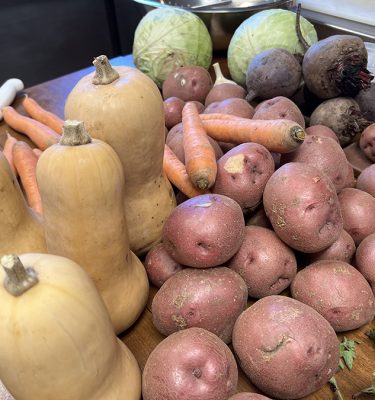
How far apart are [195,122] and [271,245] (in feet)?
1.40

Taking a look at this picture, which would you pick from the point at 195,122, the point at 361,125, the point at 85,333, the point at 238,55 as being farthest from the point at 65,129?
the point at 238,55

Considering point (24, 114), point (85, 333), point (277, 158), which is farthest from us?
point (24, 114)

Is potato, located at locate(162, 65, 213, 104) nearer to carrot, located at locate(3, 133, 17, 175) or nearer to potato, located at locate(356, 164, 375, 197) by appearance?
carrot, located at locate(3, 133, 17, 175)

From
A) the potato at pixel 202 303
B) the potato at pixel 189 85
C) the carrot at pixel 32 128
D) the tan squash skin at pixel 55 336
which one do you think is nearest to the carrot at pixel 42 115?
the carrot at pixel 32 128

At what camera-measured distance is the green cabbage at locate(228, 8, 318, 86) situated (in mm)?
1623

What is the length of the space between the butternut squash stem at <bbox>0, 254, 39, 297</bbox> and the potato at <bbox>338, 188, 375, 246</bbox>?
0.69 m

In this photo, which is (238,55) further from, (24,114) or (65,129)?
(65,129)

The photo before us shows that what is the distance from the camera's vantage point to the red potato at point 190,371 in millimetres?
630

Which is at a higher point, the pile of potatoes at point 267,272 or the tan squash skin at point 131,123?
the tan squash skin at point 131,123

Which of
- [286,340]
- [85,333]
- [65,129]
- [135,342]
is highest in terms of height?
[65,129]

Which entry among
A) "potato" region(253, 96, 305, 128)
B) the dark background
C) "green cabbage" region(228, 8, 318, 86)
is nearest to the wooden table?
"potato" region(253, 96, 305, 128)

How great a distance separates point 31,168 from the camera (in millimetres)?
1182

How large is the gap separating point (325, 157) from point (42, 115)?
1038 mm

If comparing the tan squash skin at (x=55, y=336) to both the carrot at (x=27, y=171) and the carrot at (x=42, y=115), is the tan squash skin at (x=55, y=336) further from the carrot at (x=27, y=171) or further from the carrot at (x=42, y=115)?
the carrot at (x=42, y=115)
